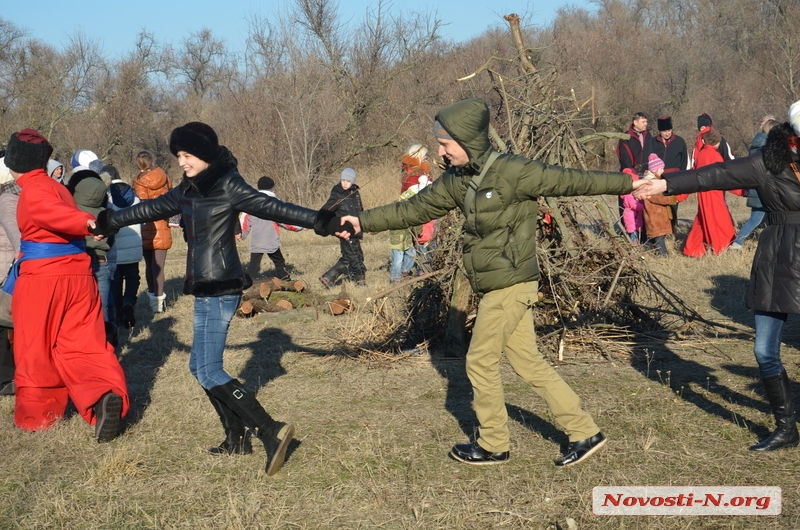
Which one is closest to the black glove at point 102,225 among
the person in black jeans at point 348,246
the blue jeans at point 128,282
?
the blue jeans at point 128,282

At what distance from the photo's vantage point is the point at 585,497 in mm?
4387

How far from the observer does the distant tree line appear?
23.9 m

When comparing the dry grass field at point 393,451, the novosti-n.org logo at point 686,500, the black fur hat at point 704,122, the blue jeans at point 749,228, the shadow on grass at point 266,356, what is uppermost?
the black fur hat at point 704,122

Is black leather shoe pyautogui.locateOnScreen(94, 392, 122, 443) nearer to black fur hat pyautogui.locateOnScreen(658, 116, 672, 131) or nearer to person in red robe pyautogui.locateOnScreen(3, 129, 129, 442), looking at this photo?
person in red robe pyautogui.locateOnScreen(3, 129, 129, 442)

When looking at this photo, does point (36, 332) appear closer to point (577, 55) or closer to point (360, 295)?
point (360, 295)

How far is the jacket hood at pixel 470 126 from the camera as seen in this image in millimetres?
4688

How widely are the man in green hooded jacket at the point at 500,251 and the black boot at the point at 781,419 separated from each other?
3.18 feet

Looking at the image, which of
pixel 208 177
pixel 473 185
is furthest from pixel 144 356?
pixel 473 185

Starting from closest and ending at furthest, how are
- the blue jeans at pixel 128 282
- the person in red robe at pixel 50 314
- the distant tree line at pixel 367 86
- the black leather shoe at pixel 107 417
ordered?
the black leather shoe at pixel 107 417, the person in red robe at pixel 50 314, the blue jeans at pixel 128 282, the distant tree line at pixel 367 86

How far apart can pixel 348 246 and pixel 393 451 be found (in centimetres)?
727

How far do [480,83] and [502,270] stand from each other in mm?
16155

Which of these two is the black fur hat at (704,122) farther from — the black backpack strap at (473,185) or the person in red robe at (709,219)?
the black backpack strap at (473,185)

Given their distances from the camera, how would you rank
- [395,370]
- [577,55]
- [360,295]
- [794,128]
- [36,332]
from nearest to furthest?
1. [794,128]
2. [36,332]
3. [395,370]
4. [360,295]
5. [577,55]

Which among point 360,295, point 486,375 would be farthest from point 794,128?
point 360,295
